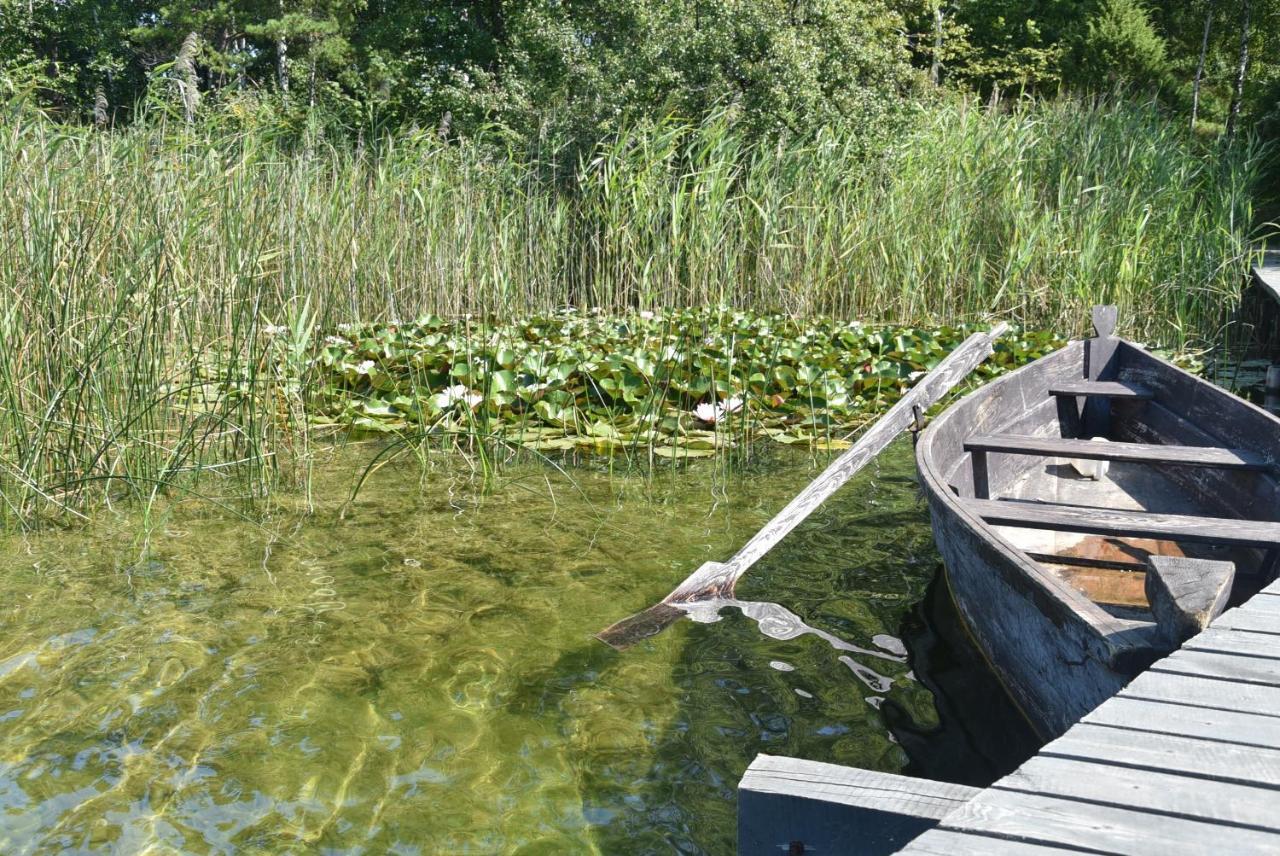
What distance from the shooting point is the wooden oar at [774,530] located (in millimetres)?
2564

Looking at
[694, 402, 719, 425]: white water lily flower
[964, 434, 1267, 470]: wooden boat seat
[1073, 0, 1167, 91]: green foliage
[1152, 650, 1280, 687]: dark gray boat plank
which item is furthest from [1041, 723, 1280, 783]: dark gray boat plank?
[1073, 0, 1167, 91]: green foliage

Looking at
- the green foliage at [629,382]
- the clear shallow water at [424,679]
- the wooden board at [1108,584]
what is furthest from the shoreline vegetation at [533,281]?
the wooden board at [1108,584]

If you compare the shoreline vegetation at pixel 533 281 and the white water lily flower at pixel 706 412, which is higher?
the shoreline vegetation at pixel 533 281

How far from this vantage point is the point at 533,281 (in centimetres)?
634

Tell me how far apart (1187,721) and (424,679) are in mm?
1652

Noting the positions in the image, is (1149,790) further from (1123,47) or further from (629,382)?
(1123,47)

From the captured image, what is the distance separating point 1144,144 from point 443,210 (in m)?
4.70

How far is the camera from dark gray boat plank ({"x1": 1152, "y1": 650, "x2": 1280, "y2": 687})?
1536mm

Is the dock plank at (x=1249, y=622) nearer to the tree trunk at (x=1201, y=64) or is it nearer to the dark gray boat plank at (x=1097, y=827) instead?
the dark gray boat plank at (x=1097, y=827)

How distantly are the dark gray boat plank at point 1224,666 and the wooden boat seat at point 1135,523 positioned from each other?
2.28 feet

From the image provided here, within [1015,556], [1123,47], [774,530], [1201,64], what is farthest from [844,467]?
[1123,47]

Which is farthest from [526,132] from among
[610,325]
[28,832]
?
[28,832]

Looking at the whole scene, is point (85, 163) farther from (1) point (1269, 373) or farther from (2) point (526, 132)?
(2) point (526, 132)

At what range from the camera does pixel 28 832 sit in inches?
76.0
